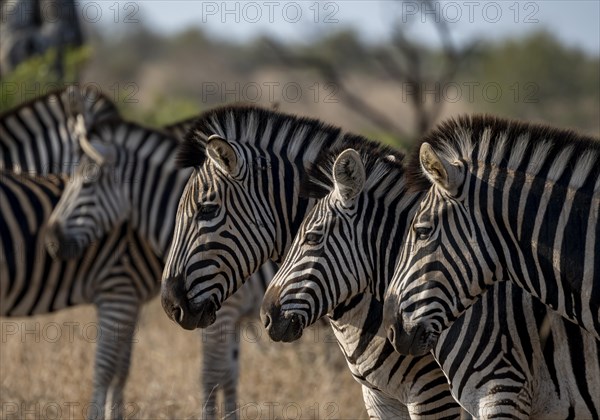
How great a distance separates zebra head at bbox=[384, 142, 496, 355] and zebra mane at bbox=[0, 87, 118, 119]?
508cm

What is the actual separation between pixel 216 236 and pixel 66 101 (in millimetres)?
4322

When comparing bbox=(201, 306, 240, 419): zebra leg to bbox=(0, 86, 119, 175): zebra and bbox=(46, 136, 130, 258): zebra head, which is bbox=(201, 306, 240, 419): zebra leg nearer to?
bbox=(46, 136, 130, 258): zebra head

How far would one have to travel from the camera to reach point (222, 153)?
503cm

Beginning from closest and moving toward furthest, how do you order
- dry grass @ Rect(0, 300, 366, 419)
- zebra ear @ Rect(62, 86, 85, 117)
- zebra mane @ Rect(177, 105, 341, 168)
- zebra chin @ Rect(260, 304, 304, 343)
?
zebra chin @ Rect(260, 304, 304, 343)
zebra mane @ Rect(177, 105, 341, 168)
dry grass @ Rect(0, 300, 366, 419)
zebra ear @ Rect(62, 86, 85, 117)

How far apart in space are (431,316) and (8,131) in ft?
19.5

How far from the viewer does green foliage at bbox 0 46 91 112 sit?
1168 cm

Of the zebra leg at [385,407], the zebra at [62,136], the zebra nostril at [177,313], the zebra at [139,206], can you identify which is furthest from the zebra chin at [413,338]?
the zebra at [62,136]

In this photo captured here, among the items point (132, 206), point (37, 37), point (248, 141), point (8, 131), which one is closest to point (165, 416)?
point (132, 206)

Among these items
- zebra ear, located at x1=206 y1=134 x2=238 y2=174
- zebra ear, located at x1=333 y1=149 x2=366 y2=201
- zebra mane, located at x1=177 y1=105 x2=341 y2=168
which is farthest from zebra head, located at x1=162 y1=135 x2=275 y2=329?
zebra ear, located at x1=333 y1=149 x2=366 y2=201

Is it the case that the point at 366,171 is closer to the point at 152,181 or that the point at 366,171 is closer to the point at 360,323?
the point at 360,323

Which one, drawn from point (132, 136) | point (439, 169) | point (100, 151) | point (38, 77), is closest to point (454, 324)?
point (439, 169)

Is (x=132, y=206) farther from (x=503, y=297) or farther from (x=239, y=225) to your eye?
(x=503, y=297)

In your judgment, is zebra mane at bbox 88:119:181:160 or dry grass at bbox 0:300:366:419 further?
zebra mane at bbox 88:119:181:160

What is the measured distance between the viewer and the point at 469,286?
169 inches
